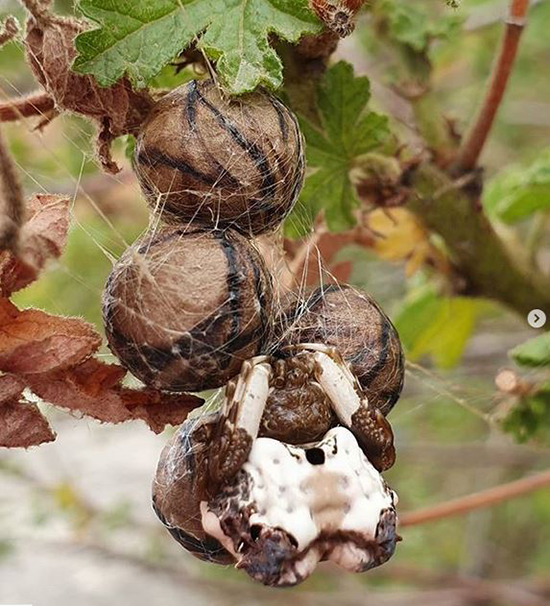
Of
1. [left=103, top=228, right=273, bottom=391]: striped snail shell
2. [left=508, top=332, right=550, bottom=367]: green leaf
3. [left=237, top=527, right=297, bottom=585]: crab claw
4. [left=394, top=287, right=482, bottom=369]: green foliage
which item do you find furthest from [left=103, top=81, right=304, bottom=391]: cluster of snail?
[left=394, top=287, right=482, bottom=369]: green foliage

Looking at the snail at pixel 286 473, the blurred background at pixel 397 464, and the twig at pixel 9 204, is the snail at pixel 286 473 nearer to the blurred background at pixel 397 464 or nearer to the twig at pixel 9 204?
the twig at pixel 9 204

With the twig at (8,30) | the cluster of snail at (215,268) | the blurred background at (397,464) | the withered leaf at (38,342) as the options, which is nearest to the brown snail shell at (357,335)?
the cluster of snail at (215,268)

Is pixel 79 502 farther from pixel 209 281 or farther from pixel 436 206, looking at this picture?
pixel 209 281

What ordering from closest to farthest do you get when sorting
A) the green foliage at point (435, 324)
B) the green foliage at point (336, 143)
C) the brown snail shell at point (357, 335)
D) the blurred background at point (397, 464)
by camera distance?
the brown snail shell at point (357, 335) → the green foliage at point (336, 143) → the green foliage at point (435, 324) → the blurred background at point (397, 464)

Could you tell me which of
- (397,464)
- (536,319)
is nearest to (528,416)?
(536,319)

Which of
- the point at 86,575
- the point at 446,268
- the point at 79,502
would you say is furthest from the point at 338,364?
the point at 86,575

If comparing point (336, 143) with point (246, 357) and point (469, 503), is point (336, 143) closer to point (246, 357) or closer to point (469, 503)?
point (246, 357)
